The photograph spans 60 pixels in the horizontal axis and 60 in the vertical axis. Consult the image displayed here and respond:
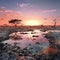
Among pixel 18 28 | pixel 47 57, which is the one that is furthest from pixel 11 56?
pixel 18 28

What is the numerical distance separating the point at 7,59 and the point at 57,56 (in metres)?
2.82

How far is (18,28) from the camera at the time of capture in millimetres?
30156

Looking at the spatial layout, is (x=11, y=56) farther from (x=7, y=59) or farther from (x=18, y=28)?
(x=18, y=28)

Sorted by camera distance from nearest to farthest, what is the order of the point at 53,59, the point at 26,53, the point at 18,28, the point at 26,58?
1. the point at 53,59
2. the point at 26,58
3. the point at 26,53
4. the point at 18,28

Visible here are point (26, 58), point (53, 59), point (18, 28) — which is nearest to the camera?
point (53, 59)

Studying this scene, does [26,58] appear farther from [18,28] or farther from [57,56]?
[18,28]

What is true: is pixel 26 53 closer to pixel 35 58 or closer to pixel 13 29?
pixel 35 58

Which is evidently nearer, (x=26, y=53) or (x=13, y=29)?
(x=26, y=53)

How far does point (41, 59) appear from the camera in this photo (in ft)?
28.5

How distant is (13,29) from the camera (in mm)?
30453

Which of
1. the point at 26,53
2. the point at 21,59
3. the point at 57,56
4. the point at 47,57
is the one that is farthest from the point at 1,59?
the point at 57,56

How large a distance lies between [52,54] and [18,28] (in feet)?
70.6

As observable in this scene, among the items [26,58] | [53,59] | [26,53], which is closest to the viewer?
[53,59]

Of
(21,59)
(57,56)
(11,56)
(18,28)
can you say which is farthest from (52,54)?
(18,28)
